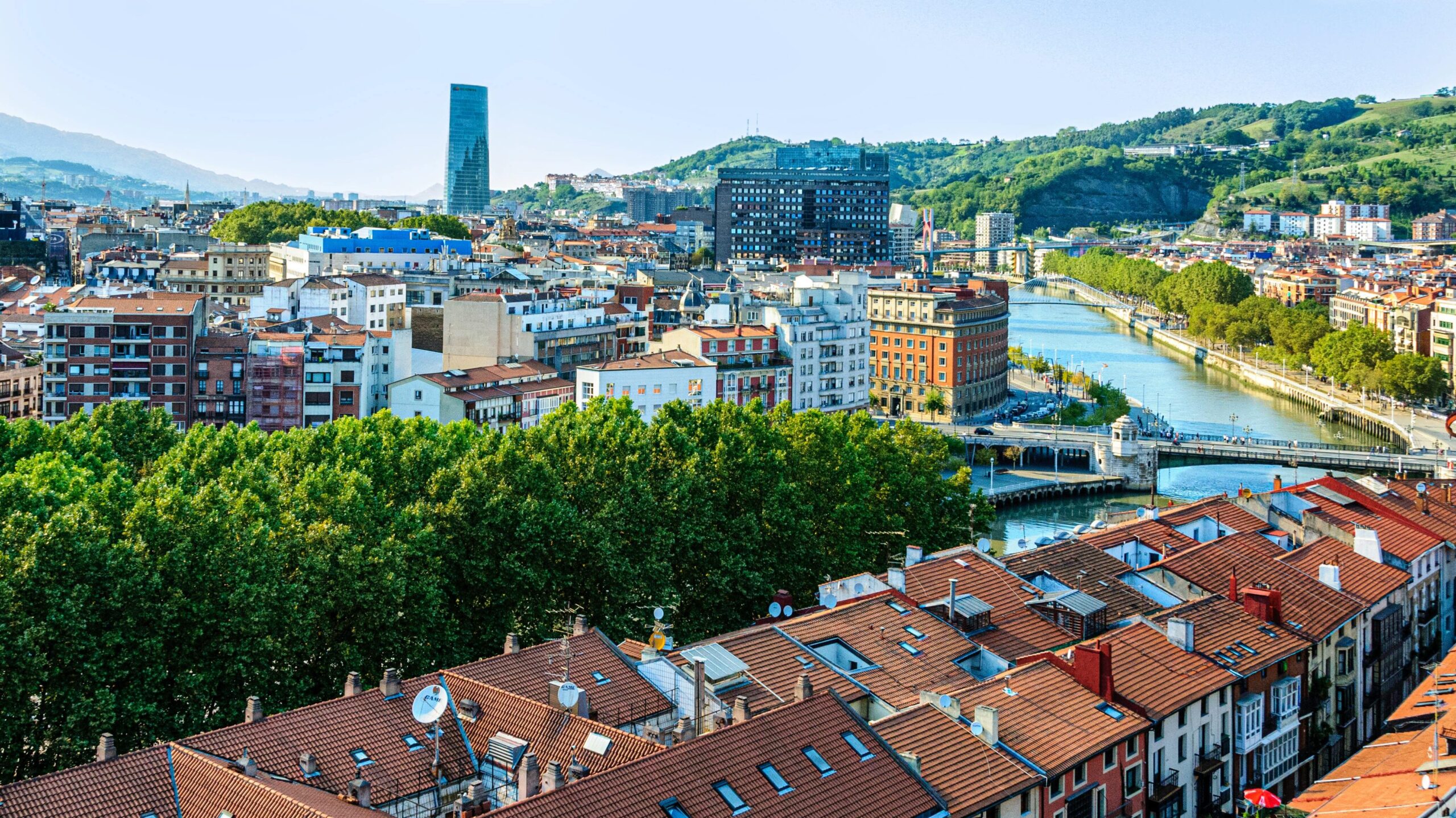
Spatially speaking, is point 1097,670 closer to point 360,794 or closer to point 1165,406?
point 360,794

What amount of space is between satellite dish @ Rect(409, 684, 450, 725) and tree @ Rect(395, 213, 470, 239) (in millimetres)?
93714

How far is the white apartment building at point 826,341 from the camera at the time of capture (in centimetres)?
6706

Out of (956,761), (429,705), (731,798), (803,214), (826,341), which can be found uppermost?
(803,214)

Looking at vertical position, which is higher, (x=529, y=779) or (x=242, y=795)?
(x=529, y=779)

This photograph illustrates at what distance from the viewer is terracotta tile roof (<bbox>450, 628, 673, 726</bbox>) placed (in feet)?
71.1

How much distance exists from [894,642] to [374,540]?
9.22 metres

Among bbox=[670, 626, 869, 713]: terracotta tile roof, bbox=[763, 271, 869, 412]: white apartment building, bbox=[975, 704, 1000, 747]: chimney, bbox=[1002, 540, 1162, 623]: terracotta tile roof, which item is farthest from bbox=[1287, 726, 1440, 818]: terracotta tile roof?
bbox=[763, 271, 869, 412]: white apartment building

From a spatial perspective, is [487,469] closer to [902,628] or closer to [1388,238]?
[902,628]

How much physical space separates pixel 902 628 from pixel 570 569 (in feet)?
28.7

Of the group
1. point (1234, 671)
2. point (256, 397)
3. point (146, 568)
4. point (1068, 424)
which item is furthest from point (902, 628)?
point (1068, 424)

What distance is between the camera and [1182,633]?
25406 mm

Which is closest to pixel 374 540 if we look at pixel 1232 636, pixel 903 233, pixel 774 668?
pixel 774 668

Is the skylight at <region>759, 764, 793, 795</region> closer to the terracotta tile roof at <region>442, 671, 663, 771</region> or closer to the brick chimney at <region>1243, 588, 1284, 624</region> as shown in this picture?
the terracotta tile roof at <region>442, 671, 663, 771</region>

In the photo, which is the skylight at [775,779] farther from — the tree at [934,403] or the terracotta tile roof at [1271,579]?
the tree at [934,403]
